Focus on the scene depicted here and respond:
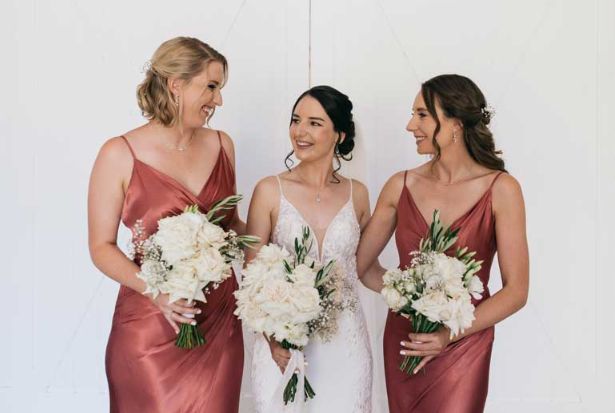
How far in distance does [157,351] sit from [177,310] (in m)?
0.35

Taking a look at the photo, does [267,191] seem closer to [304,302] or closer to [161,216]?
[161,216]

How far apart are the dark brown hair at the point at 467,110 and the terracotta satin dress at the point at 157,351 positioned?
1.10 meters

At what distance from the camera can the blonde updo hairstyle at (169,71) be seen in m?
3.44

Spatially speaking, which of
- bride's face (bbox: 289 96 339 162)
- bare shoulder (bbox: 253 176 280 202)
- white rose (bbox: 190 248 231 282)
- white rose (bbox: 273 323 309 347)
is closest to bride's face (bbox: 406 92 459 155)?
bride's face (bbox: 289 96 339 162)

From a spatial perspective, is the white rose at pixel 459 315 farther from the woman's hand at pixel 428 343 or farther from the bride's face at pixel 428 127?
the bride's face at pixel 428 127

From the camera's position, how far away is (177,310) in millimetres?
3133

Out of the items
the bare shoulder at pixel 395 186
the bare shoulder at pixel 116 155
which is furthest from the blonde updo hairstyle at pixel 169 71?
the bare shoulder at pixel 395 186

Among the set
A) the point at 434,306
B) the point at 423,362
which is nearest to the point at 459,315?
the point at 434,306

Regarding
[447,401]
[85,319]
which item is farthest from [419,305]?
[85,319]

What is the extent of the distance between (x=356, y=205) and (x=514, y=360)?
6.74 ft

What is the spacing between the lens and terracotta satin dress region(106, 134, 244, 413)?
3.38m

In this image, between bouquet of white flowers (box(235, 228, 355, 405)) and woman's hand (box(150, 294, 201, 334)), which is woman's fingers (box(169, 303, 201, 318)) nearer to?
woman's hand (box(150, 294, 201, 334))

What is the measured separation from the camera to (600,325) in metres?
5.17

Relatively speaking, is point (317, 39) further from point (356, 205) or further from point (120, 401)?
point (120, 401)
